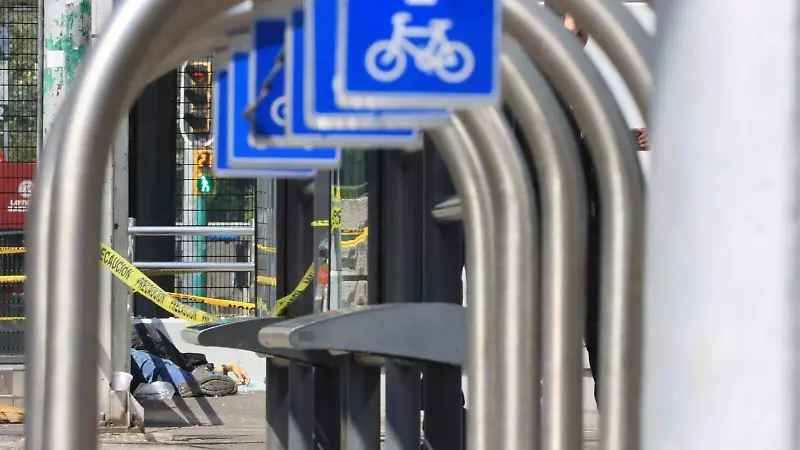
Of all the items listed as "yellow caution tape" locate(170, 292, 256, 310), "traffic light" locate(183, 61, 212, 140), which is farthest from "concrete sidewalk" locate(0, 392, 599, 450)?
"traffic light" locate(183, 61, 212, 140)

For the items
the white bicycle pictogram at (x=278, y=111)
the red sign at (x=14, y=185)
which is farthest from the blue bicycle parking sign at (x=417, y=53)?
the red sign at (x=14, y=185)

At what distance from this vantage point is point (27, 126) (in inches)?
425

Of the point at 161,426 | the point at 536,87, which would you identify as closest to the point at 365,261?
the point at 536,87

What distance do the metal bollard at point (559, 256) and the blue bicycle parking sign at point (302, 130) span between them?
0.98 metres

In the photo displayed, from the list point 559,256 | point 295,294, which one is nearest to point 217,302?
point 295,294

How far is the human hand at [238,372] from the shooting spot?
11609mm

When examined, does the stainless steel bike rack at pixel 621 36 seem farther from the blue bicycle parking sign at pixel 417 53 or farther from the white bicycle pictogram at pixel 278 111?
the white bicycle pictogram at pixel 278 111

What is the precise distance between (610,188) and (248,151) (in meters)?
2.26

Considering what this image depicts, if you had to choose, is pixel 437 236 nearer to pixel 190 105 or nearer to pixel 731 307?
pixel 731 307

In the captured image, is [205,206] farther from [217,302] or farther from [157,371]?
[157,371]

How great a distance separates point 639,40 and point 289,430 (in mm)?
2916

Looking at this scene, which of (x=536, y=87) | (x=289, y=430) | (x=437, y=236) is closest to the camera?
(x=536, y=87)

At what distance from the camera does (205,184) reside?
1527 cm

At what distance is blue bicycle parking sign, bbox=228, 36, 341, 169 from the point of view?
4.54m
